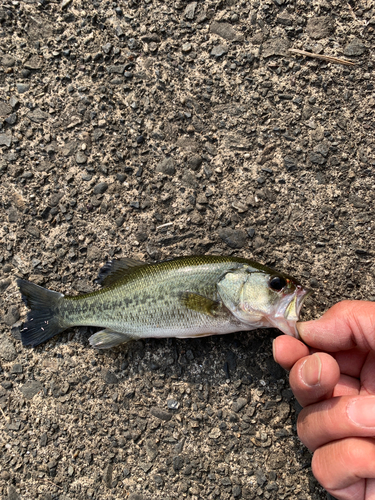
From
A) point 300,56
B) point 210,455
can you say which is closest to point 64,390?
point 210,455

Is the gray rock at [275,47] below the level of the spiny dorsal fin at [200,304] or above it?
above

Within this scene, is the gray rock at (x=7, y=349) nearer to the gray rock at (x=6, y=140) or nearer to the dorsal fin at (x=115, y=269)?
the dorsal fin at (x=115, y=269)

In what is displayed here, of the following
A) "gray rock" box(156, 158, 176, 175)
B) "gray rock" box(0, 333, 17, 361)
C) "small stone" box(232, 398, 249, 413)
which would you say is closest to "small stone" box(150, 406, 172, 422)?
"small stone" box(232, 398, 249, 413)

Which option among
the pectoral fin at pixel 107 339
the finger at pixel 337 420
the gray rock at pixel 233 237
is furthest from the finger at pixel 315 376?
the pectoral fin at pixel 107 339

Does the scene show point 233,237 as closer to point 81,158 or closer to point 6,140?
point 81,158

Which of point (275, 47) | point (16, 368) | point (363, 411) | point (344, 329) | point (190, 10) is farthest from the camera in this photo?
point (16, 368)

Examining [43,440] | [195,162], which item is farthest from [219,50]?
[43,440]
